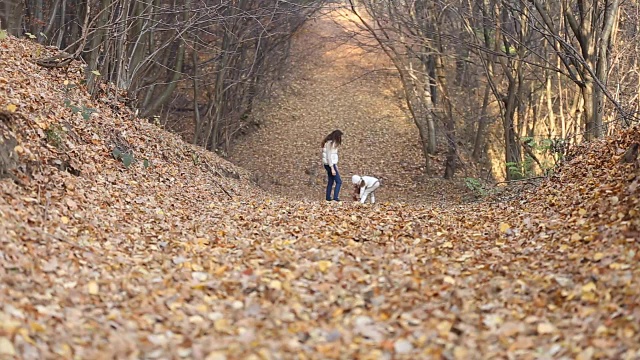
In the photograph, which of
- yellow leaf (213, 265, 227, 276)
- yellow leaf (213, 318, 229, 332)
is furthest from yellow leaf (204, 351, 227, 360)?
yellow leaf (213, 265, 227, 276)

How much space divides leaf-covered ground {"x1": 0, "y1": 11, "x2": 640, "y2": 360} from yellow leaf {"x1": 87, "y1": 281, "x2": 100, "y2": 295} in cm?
5

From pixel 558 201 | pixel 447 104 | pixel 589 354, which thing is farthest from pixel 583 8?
pixel 589 354

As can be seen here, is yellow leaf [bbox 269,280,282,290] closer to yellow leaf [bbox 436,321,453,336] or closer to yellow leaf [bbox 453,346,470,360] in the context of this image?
yellow leaf [bbox 436,321,453,336]

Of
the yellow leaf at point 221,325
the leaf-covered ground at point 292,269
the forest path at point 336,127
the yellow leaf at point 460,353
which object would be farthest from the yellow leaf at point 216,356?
the forest path at point 336,127

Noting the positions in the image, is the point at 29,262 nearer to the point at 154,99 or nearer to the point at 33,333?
the point at 33,333

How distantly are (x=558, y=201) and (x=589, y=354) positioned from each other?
209 inches

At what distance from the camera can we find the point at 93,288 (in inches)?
217

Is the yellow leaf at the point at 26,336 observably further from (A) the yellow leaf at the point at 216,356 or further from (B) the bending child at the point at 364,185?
(B) the bending child at the point at 364,185

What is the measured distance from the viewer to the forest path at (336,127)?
21922 millimetres

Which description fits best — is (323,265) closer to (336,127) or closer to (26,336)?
(26,336)

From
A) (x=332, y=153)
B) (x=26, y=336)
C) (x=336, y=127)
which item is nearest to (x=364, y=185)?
(x=332, y=153)

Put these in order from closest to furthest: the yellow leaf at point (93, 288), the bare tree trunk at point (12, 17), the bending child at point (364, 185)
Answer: the yellow leaf at point (93, 288), the bending child at point (364, 185), the bare tree trunk at point (12, 17)

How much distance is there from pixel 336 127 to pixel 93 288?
22354 millimetres

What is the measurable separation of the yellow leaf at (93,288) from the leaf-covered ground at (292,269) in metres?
0.05
